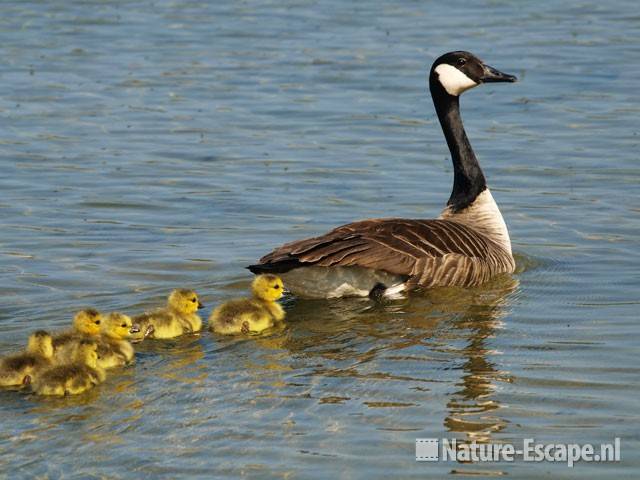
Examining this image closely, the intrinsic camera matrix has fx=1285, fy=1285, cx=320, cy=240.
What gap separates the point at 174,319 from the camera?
8.99 m

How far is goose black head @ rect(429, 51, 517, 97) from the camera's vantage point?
1204cm

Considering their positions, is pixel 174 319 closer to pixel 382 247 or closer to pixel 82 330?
pixel 82 330

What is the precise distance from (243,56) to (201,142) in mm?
4576

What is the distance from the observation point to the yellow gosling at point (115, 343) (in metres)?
8.23

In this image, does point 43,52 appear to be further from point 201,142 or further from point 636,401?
point 636,401

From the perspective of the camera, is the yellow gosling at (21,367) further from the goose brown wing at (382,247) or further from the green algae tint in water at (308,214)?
the goose brown wing at (382,247)

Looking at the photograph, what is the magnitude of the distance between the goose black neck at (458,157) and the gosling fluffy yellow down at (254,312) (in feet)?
9.18

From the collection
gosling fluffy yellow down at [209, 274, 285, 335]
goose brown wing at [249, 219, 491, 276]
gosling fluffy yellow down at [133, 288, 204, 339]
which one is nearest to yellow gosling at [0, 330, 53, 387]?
gosling fluffy yellow down at [133, 288, 204, 339]

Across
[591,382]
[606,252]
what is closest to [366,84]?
[606,252]

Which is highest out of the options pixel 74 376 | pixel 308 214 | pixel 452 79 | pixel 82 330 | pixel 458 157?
pixel 452 79

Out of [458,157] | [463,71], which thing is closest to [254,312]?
[458,157]

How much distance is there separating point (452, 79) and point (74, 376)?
18.5ft

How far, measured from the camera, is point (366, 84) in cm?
1819

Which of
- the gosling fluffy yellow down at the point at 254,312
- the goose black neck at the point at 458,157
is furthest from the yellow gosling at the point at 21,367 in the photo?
the goose black neck at the point at 458,157
